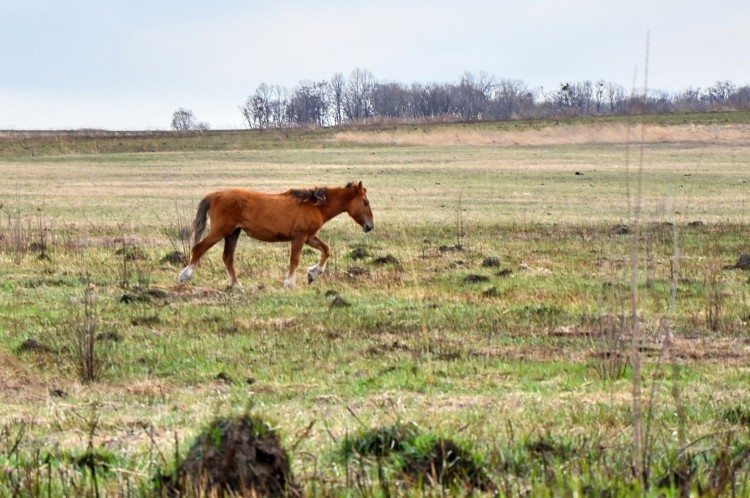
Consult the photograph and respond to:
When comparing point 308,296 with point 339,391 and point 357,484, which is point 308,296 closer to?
point 339,391

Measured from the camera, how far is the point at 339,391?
31.7 ft

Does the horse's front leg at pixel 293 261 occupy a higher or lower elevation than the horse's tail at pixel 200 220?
lower

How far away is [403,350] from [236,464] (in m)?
6.39

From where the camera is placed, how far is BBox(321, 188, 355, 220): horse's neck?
59.9 feet

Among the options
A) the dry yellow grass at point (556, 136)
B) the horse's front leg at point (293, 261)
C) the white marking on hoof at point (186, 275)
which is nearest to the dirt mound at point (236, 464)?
the horse's front leg at point (293, 261)

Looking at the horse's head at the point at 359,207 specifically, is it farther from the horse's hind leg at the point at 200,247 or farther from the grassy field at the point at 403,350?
the horse's hind leg at the point at 200,247

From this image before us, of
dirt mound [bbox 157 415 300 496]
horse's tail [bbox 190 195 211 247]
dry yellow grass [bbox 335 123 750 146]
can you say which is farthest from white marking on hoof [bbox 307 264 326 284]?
dry yellow grass [bbox 335 123 750 146]

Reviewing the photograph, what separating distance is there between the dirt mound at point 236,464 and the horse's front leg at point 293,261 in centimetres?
1117

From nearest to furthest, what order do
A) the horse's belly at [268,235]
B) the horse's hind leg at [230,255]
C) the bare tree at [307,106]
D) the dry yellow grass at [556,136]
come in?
the horse's hind leg at [230,255], the horse's belly at [268,235], the dry yellow grass at [556,136], the bare tree at [307,106]

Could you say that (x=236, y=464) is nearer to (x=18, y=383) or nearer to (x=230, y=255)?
(x=18, y=383)

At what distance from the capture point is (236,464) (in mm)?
5605

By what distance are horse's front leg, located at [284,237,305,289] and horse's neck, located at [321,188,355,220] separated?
0.75 metres

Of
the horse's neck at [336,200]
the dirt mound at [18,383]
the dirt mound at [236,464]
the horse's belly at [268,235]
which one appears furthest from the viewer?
the horse's neck at [336,200]

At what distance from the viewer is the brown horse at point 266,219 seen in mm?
17438
